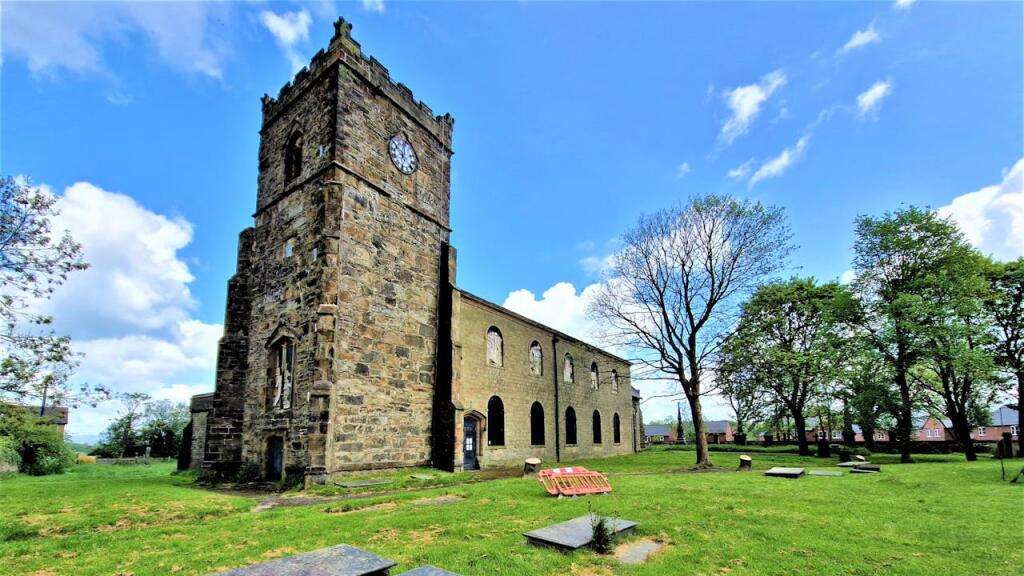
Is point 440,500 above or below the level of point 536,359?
below

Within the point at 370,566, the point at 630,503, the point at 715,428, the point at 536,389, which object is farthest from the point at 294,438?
the point at 715,428

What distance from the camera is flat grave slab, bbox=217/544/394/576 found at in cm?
416

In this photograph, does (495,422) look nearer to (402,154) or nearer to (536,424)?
(536,424)

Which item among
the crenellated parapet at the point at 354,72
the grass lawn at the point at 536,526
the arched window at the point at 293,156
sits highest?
the crenellated parapet at the point at 354,72

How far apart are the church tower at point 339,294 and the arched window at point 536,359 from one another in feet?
25.1

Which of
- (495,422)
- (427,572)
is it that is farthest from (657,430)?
(427,572)

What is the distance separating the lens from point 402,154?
19516 mm

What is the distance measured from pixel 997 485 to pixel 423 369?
17.1 metres

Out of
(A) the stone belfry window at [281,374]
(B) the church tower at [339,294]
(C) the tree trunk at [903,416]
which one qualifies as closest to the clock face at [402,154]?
(B) the church tower at [339,294]

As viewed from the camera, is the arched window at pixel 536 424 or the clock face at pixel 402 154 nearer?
the clock face at pixel 402 154

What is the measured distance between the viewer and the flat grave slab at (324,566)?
13.6 ft

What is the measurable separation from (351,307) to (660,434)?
244 feet

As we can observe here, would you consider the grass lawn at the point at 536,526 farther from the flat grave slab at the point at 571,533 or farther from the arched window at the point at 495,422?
the arched window at the point at 495,422

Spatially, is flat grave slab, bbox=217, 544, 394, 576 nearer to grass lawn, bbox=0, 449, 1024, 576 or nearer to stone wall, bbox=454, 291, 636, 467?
grass lawn, bbox=0, 449, 1024, 576
